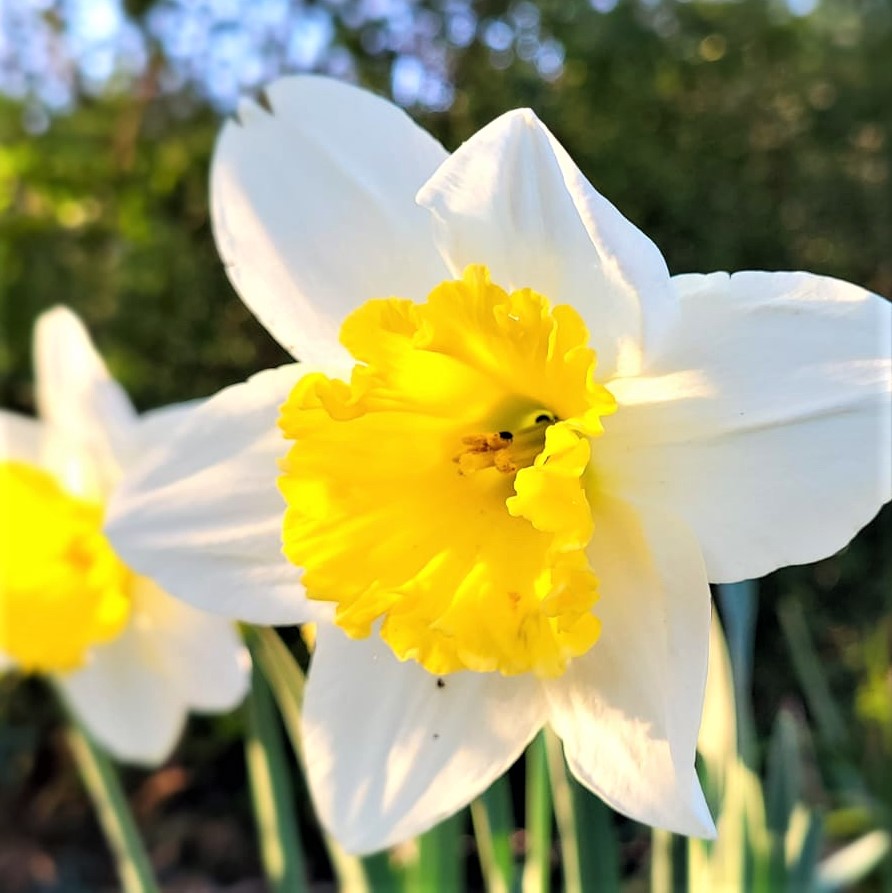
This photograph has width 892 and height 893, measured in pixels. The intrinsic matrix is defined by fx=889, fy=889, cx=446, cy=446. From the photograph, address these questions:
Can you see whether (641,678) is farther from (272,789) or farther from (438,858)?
(272,789)

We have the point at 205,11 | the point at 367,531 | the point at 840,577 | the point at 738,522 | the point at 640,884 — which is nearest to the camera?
the point at 738,522

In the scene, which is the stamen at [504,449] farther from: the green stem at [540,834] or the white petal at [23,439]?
the white petal at [23,439]

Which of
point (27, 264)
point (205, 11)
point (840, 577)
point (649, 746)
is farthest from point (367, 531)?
point (27, 264)


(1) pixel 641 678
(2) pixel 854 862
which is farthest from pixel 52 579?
(2) pixel 854 862

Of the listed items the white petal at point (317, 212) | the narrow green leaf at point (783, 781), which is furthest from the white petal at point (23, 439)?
the narrow green leaf at point (783, 781)

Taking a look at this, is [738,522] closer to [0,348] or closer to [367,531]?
[367,531]

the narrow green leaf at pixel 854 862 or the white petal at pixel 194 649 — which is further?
the narrow green leaf at pixel 854 862

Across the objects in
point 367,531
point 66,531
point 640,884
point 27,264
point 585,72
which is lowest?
point 640,884
